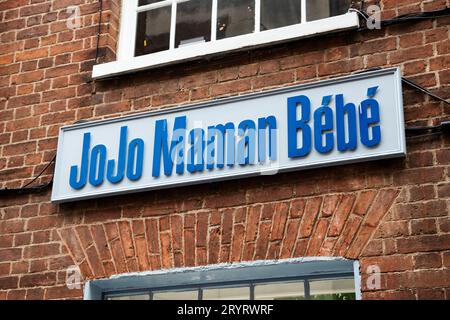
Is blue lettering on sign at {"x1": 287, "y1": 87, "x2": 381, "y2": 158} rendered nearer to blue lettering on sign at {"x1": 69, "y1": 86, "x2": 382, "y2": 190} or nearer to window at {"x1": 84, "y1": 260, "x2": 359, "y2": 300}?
blue lettering on sign at {"x1": 69, "y1": 86, "x2": 382, "y2": 190}

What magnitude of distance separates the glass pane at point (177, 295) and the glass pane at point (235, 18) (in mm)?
1948

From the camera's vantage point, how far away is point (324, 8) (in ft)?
17.7

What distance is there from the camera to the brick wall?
4.50 metres

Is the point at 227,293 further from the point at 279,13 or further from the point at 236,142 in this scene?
the point at 279,13

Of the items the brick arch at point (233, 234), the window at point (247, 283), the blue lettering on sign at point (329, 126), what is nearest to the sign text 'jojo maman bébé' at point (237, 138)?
the blue lettering on sign at point (329, 126)

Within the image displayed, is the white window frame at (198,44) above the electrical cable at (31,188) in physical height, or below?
Result: above

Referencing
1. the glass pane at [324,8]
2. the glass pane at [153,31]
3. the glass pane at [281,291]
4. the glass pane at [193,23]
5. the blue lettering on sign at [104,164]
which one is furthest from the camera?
the glass pane at [153,31]

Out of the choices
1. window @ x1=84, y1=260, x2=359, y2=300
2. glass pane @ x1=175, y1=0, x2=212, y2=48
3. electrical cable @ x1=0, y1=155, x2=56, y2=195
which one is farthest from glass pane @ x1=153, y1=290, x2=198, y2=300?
glass pane @ x1=175, y1=0, x2=212, y2=48

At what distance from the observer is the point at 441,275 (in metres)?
4.27

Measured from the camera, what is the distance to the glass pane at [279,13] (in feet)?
18.0

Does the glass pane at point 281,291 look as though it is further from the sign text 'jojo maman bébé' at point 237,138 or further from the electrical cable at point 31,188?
the electrical cable at point 31,188

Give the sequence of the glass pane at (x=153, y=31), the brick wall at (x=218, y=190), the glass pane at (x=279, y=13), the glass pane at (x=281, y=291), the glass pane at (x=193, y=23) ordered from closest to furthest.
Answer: the brick wall at (x=218, y=190) → the glass pane at (x=281, y=291) → the glass pane at (x=279, y=13) → the glass pane at (x=193, y=23) → the glass pane at (x=153, y=31)

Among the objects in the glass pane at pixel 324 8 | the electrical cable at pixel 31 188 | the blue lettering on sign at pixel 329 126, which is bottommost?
the electrical cable at pixel 31 188

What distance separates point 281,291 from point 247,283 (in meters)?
0.25
